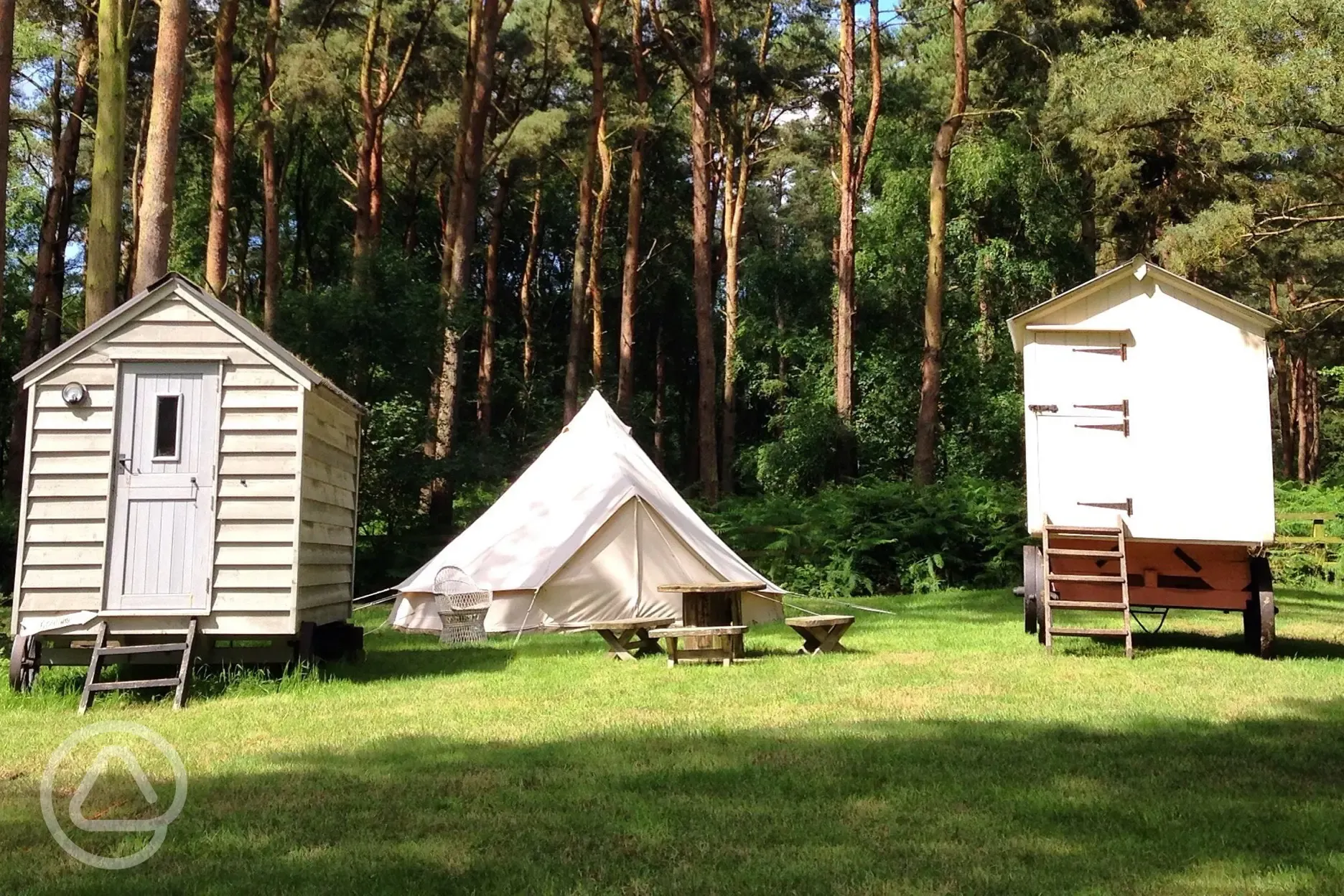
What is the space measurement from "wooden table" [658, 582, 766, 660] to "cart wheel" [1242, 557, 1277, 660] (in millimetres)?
3802

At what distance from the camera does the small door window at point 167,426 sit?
26.4 feet

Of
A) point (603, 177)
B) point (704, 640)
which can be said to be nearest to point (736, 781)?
point (704, 640)

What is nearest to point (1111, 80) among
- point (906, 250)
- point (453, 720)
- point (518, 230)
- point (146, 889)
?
point (906, 250)

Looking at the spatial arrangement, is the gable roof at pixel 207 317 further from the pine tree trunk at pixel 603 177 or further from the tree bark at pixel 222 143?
the pine tree trunk at pixel 603 177

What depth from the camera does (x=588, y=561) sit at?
11.4 m

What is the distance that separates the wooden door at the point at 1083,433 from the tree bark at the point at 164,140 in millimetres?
7302

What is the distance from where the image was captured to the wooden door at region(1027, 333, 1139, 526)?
8.84 m

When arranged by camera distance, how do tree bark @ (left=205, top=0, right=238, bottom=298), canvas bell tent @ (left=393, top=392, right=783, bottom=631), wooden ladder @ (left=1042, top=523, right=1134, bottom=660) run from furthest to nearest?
1. tree bark @ (left=205, top=0, right=238, bottom=298)
2. canvas bell tent @ (left=393, top=392, right=783, bottom=631)
3. wooden ladder @ (left=1042, top=523, right=1134, bottom=660)

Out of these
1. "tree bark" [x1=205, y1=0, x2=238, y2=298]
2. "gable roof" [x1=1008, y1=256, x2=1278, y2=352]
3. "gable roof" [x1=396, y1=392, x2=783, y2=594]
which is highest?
"tree bark" [x1=205, y1=0, x2=238, y2=298]

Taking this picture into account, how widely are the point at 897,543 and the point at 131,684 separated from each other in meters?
11.6

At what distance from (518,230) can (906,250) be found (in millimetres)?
14672

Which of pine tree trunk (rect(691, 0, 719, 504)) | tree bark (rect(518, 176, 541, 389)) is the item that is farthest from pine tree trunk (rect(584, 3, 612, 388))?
pine tree trunk (rect(691, 0, 719, 504))

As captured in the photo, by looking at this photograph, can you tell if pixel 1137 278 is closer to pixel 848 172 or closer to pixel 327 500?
pixel 327 500

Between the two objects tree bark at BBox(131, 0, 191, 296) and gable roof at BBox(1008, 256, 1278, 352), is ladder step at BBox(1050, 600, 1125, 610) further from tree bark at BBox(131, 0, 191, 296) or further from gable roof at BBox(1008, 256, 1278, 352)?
tree bark at BBox(131, 0, 191, 296)
